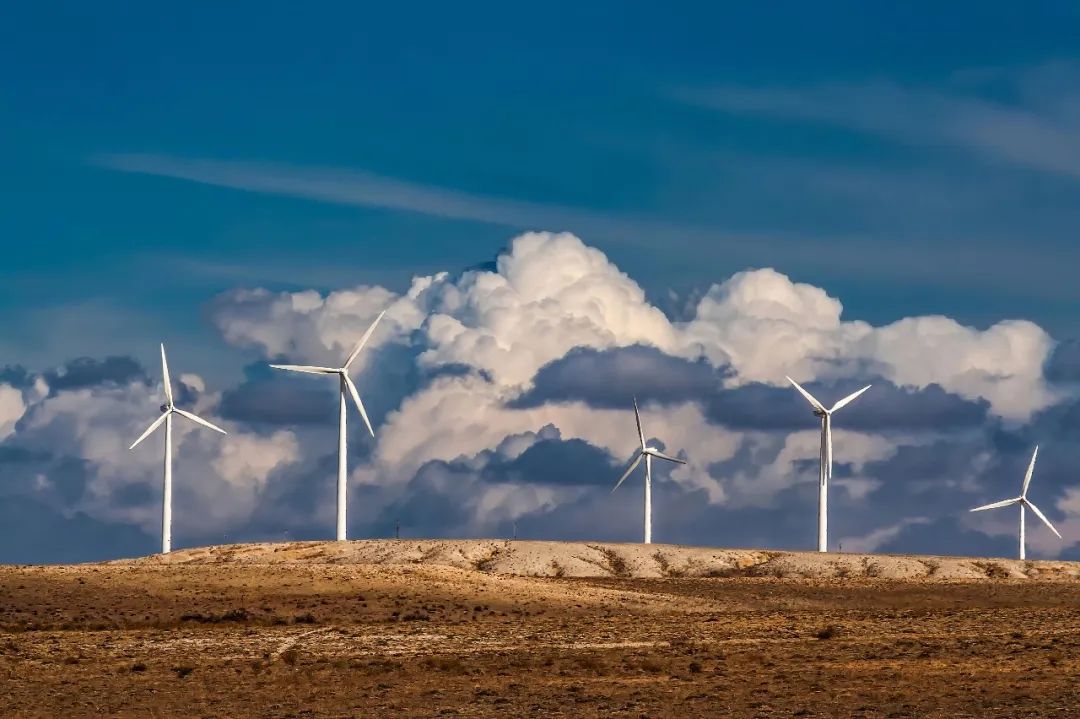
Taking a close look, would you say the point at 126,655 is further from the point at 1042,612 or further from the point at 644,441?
the point at 644,441

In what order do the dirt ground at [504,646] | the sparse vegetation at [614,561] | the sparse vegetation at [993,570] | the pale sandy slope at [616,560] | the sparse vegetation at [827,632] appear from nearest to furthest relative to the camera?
the dirt ground at [504,646] → the sparse vegetation at [827,632] → the pale sandy slope at [616,560] → the sparse vegetation at [614,561] → the sparse vegetation at [993,570]

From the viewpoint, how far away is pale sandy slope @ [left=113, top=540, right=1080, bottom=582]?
14800 cm

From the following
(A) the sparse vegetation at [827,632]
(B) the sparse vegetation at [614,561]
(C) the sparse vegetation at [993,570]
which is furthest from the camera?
(C) the sparse vegetation at [993,570]

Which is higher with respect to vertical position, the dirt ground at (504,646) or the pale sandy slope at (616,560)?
the pale sandy slope at (616,560)

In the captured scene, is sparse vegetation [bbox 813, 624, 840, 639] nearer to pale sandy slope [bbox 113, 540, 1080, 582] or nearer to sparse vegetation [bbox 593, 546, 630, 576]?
pale sandy slope [bbox 113, 540, 1080, 582]

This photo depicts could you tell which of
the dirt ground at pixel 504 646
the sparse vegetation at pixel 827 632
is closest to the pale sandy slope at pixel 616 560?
the dirt ground at pixel 504 646

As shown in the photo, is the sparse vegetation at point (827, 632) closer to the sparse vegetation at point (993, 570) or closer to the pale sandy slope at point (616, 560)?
the pale sandy slope at point (616, 560)

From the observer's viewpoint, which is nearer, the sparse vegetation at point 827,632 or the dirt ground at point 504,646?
the dirt ground at point 504,646

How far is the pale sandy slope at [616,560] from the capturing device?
148000mm

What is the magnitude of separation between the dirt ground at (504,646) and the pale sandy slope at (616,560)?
1757cm

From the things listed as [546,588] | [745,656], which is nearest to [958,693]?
[745,656]

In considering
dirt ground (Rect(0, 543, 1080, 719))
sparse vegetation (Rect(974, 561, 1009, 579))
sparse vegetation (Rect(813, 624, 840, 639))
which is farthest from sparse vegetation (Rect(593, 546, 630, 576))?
sparse vegetation (Rect(813, 624, 840, 639))

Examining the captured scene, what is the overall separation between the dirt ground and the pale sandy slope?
17.6 metres

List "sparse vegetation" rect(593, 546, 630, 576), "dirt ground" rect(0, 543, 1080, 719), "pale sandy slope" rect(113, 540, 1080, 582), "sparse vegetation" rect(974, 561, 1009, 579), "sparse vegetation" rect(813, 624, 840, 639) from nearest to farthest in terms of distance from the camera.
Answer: "dirt ground" rect(0, 543, 1080, 719) → "sparse vegetation" rect(813, 624, 840, 639) → "pale sandy slope" rect(113, 540, 1080, 582) → "sparse vegetation" rect(593, 546, 630, 576) → "sparse vegetation" rect(974, 561, 1009, 579)
